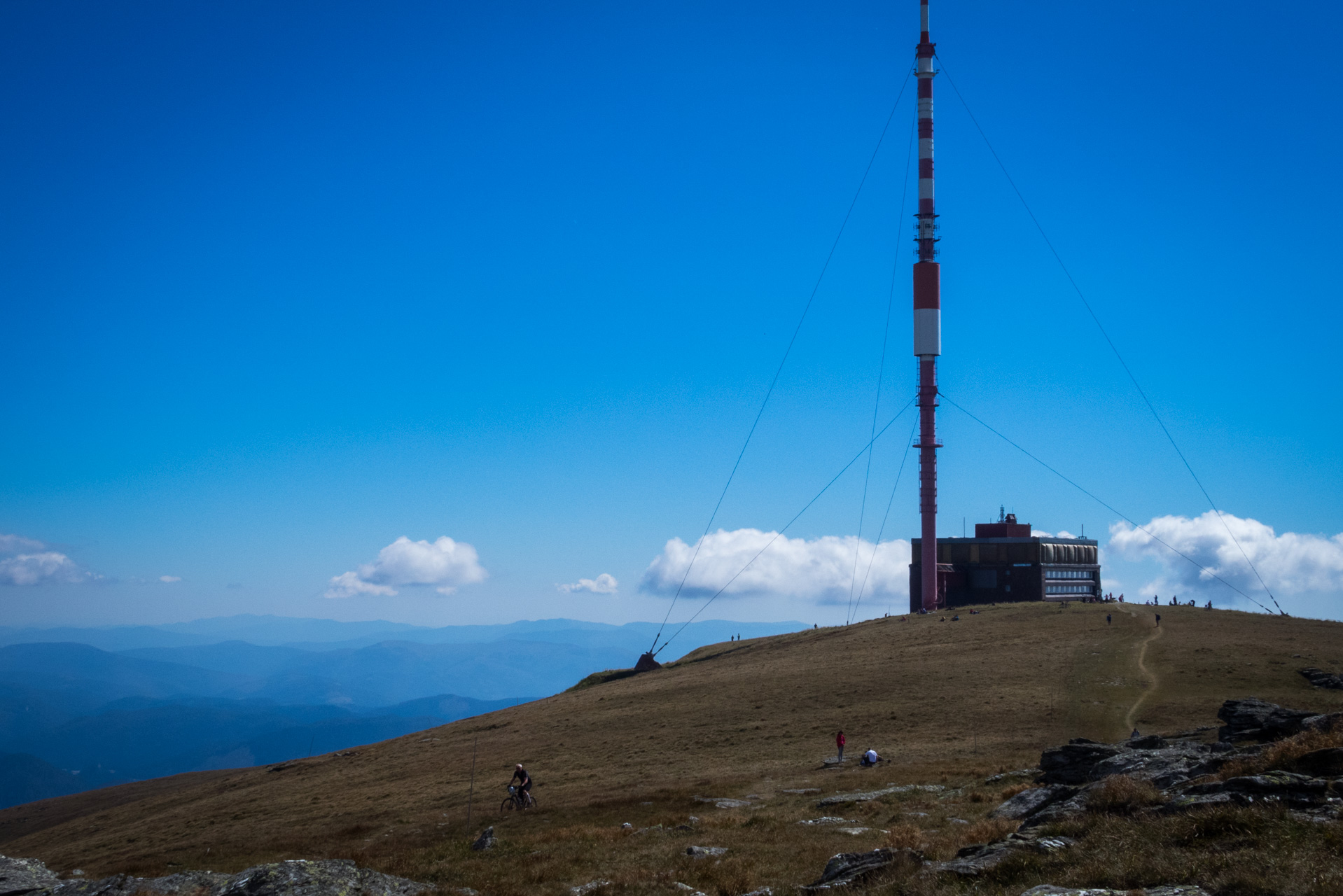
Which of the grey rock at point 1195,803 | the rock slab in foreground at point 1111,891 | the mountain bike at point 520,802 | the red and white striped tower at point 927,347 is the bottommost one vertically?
the mountain bike at point 520,802

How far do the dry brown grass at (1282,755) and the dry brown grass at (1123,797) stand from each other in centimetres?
167

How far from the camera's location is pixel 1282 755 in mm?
17891

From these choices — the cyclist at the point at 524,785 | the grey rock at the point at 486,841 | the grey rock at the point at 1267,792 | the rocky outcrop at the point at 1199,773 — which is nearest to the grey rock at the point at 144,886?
the grey rock at the point at 486,841

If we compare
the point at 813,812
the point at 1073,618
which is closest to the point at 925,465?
Result: the point at 1073,618

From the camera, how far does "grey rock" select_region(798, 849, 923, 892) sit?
1627 centimetres

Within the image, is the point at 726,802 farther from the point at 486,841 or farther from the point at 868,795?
the point at 486,841

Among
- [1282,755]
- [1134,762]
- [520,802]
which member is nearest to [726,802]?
[520,802]

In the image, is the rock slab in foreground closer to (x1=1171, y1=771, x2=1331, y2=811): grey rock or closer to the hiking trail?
(x1=1171, y1=771, x2=1331, y2=811): grey rock

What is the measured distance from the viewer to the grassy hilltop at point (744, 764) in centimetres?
2242

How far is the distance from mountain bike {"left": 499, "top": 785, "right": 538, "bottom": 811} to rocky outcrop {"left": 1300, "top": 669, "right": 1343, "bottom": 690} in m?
43.3

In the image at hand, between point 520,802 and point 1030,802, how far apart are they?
19.9 m

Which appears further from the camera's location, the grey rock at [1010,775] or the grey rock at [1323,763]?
the grey rock at [1010,775]

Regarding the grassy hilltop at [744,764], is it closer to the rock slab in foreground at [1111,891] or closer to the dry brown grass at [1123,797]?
the rock slab in foreground at [1111,891]

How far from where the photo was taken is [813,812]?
2742cm
